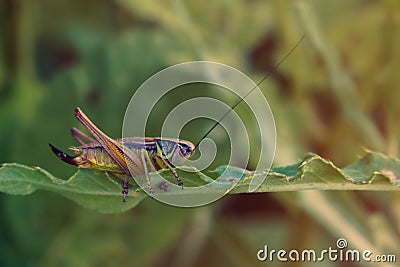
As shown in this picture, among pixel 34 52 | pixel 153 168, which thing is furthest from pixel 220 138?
pixel 34 52

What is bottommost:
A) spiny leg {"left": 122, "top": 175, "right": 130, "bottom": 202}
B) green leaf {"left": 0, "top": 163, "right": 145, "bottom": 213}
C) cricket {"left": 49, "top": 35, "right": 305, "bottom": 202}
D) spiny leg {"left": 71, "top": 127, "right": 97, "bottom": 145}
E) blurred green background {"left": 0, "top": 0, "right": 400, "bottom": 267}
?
green leaf {"left": 0, "top": 163, "right": 145, "bottom": 213}

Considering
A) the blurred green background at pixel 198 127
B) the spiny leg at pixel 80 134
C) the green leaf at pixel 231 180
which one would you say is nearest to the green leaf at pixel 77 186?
the green leaf at pixel 231 180

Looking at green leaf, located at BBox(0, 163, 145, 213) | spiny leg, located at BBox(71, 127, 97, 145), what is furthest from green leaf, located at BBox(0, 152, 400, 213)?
spiny leg, located at BBox(71, 127, 97, 145)

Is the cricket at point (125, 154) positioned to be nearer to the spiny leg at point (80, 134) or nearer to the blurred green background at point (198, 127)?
the spiny leg at point (80, 134)

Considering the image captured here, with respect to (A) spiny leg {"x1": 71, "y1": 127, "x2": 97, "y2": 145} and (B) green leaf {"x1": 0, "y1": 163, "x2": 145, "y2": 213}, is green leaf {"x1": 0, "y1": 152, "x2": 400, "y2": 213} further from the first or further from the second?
(A) spiny leg {"x1": 71, "y1": 127, "x2": 97, "y2": 145}

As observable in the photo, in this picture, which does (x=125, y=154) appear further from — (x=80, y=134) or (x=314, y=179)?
(x=314, y=179)

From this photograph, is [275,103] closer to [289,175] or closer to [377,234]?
[377,234]

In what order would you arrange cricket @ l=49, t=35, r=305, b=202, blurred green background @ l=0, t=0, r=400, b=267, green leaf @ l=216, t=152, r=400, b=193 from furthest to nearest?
1. blurred green background @ l=0, t=0, r=400, b=267
2. cricket @ l=49, t=35, r=305, b=202
3. green leaf @ l=216, t=152, r=400, b=193
